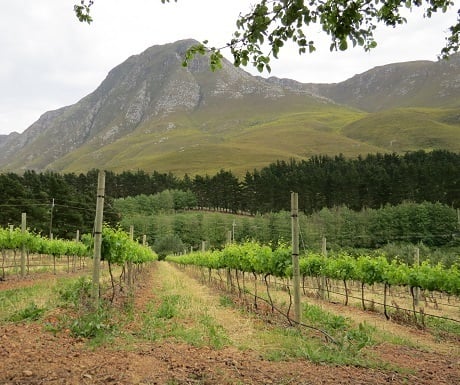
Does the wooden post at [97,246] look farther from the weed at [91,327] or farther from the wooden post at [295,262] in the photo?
the wooden post at [295,262]

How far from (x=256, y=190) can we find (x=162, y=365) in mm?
88943

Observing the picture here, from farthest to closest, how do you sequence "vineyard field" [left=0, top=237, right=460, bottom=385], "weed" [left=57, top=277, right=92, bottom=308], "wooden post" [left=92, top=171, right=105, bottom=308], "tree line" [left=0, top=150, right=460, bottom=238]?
"tree line" [left=0, top=150, right=460, bottom=238], "weed" [left=57, top=277, right=92, bottom=308], "wooden post" [left=92, top=171, right=105, bottom=308], "vineyard field" [left=0, top=237, right=460, bottom=385]

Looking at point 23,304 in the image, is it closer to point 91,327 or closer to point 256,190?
point 91,327

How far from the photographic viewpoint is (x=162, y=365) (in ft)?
17.8

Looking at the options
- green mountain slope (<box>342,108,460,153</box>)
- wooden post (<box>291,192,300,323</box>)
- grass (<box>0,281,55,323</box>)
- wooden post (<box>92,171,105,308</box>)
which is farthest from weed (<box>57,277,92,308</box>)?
green mountain slope (<box>342,108,460,153</box>)

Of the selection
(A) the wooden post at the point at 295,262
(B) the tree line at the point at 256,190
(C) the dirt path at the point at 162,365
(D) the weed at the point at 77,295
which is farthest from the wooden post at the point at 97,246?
(B) the tree line at the point at 256,190

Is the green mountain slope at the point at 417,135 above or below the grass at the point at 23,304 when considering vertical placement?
above

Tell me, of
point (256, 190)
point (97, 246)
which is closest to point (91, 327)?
point (97, 246)

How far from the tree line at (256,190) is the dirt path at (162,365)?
129ft

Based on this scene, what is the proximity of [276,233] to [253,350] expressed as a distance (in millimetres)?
62422

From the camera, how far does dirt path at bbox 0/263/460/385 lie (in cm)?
490

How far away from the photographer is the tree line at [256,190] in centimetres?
5438

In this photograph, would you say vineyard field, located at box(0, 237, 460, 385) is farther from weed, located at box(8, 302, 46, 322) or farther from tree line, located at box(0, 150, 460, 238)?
tree line, located at box(0, 150, 460, 238)

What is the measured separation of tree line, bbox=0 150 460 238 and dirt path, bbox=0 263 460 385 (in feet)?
129
